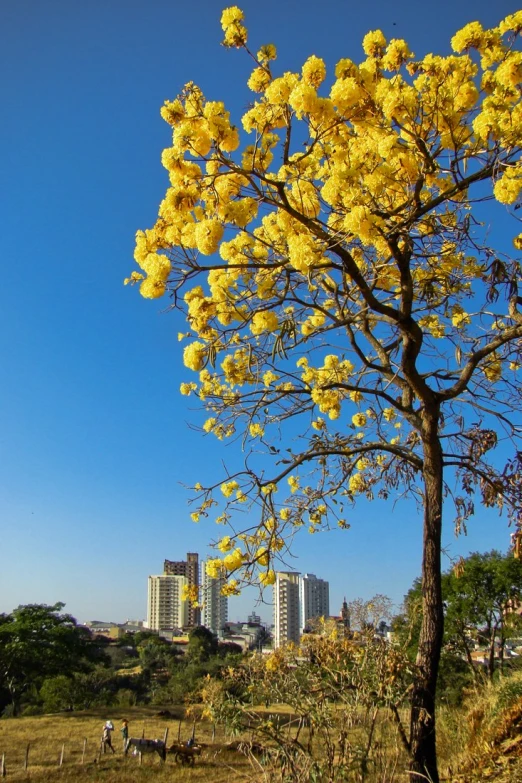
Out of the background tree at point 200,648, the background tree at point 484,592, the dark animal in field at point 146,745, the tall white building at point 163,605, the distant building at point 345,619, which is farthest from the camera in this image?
the tall white building at point 163,605

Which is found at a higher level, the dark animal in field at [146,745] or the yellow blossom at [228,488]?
the yellow blossom at [228,488]

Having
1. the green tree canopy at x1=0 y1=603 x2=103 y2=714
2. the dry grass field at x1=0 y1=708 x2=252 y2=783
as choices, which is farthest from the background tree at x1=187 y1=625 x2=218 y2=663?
the dry grass field at x1=0 y1=708 x2=252 y2=783

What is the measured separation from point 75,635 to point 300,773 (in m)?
28.2

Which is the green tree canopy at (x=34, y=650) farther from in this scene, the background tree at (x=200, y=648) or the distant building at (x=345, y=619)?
the distant building at (x=345, y=619)

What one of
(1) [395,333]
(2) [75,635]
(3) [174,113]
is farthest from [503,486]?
(2) [75,635]

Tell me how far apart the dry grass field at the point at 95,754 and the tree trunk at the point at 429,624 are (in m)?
6.01

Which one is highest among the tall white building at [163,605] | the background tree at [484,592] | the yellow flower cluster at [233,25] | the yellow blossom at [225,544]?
the yellow flower cluster at [233,25]

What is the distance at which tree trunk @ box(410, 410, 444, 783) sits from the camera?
166 inches

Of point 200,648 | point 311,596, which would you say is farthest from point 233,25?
point 200,648

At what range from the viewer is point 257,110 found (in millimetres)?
3740

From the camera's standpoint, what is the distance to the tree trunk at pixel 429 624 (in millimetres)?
4211

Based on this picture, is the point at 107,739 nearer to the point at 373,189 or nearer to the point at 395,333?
the point at 395,333

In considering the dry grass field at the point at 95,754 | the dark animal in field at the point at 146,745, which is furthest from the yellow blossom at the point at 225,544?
the dark animal in field at the point at 146,745

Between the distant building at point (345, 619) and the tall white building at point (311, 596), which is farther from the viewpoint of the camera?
the tall white building at point (311, 596)
